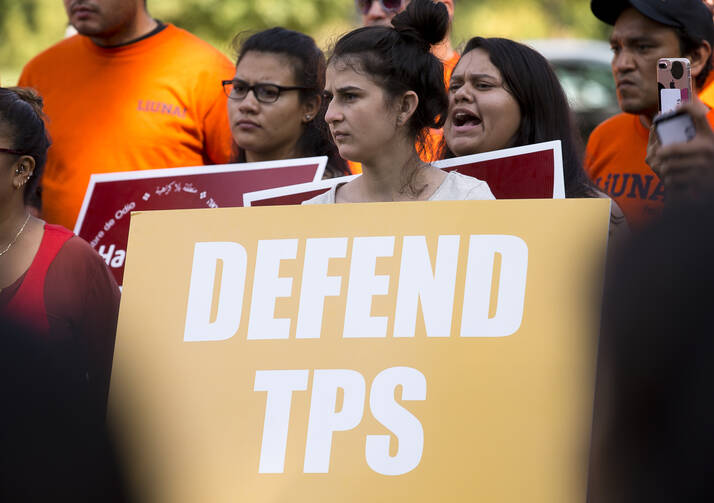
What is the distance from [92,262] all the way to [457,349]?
4.26ft

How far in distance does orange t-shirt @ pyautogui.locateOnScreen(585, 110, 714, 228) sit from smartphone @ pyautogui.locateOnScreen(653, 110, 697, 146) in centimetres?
137

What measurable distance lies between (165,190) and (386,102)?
97cm

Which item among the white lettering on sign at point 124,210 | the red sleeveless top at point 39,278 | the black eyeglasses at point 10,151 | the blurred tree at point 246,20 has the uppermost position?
the blurred tree at point 246,20

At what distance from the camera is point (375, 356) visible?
217cm

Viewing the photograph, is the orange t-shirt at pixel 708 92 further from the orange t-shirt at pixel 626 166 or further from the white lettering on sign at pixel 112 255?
the white lettering on sign at pixel 112 255

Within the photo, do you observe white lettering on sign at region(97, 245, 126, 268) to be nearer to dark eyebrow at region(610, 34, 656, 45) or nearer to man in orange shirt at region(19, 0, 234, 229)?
man in orange shirt at region(19, 0, 234, 229)

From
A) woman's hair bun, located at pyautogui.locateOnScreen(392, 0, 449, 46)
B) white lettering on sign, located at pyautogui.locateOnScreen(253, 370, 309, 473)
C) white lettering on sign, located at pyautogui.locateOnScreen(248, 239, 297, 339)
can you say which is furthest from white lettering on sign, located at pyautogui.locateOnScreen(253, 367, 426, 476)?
woman's hair bun, located at pyautogui.locateOnScreen(392, 0, 449, 46)

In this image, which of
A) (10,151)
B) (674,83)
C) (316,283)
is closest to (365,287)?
(316,283)

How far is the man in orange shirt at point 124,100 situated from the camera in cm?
438

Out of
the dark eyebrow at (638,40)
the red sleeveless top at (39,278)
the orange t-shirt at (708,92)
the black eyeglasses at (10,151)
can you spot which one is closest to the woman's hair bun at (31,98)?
the black eyeglasses at (10,151)

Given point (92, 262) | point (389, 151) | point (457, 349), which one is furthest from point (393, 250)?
point (92, 262)

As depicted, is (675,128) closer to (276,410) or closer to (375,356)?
(375,356)

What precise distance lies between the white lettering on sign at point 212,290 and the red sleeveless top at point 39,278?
61cm

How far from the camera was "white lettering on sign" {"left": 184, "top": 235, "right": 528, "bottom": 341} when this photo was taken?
7.11 feet
